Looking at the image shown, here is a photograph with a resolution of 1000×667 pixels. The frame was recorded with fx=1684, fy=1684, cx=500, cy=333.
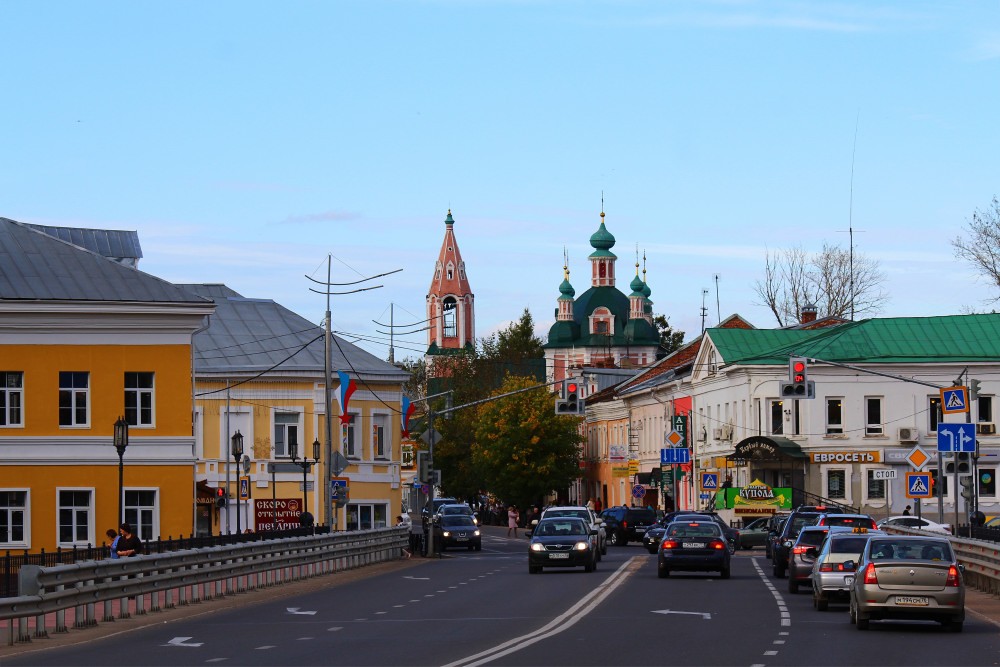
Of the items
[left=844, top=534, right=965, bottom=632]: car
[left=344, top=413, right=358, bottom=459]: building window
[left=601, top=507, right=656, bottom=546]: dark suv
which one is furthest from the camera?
[left=344, top=413, right=358, bottom=459]: building window

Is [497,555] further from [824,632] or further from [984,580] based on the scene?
[824,632]

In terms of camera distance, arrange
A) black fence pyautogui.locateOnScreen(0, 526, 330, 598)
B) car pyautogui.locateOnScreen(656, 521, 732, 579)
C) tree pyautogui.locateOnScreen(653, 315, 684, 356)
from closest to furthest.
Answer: black fence pyautogui.locateOnScreen(0, 526, 330, 598) → car pyautogui.locateOnScreen(656, 521, 732, 579) → tree pyautogui.locateOnScreen(653, 315, 684, 356)

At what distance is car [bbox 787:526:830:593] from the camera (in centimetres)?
3359

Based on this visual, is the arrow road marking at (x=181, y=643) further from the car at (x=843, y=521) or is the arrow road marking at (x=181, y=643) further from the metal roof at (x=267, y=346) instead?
the metal roof at (x=267, y=346)

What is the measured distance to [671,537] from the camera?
39.5 metres

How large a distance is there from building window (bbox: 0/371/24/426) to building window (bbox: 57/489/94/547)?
2.48 m

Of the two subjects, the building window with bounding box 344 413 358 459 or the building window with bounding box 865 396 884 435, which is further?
the building window with bounding box 865 396 884 435

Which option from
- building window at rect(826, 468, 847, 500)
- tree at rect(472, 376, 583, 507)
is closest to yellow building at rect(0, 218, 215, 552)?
building window at rect(826, 468, 847, 500)

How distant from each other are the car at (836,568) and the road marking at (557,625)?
386 centimetres

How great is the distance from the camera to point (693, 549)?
39.3 meters

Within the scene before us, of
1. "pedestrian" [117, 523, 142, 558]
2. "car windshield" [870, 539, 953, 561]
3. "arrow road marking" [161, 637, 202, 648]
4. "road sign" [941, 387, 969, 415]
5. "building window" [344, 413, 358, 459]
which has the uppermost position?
"road sign" [941, 387, 969, 415]

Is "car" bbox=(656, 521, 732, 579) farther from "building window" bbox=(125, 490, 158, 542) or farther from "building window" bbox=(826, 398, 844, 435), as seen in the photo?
"building window" bbox=(826, 398, 844, 435)

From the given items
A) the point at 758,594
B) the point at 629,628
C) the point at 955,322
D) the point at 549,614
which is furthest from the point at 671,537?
the point at 955,322

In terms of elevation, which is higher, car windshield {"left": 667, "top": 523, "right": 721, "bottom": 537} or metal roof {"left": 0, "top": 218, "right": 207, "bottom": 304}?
metal roof {"left": 0, "top": 218, "right": 207, "bottom": 304}
